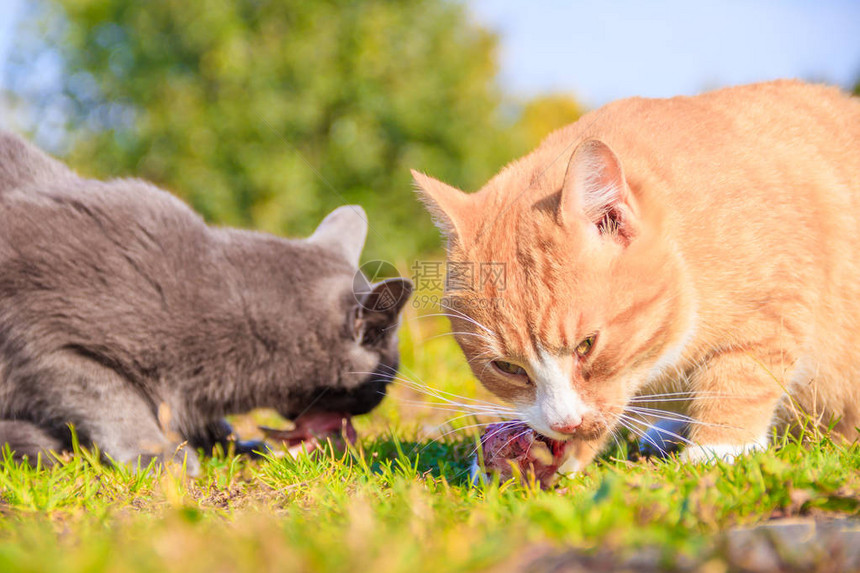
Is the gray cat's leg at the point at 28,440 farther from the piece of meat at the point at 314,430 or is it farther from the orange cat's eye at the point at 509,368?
the orange cat's eye at the point at 509,368

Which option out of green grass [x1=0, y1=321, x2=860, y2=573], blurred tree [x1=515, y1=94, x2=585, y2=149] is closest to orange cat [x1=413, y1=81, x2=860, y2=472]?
green grass [x1=0, y1=321, x2=860, y2=573]

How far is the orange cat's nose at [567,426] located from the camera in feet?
6.83

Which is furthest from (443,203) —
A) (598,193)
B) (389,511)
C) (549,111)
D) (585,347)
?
(549,111)

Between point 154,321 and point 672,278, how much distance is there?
6.69ft

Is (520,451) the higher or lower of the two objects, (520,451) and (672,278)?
the lower

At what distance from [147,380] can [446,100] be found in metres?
11.2

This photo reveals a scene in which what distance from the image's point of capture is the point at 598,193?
2.15 metres

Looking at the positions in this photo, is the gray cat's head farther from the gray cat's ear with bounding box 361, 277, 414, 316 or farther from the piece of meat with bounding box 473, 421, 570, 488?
the piece of meat with bounding box 473, 421, 570, 488

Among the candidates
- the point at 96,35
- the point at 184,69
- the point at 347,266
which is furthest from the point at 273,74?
the point at 347,266

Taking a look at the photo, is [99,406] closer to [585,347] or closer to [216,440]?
[216,440]

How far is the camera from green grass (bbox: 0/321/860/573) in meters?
1.10

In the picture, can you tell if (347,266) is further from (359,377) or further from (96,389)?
(96,389)

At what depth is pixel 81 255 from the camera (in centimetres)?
283

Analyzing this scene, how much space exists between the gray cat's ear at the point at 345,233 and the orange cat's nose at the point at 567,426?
1640 millimetres
